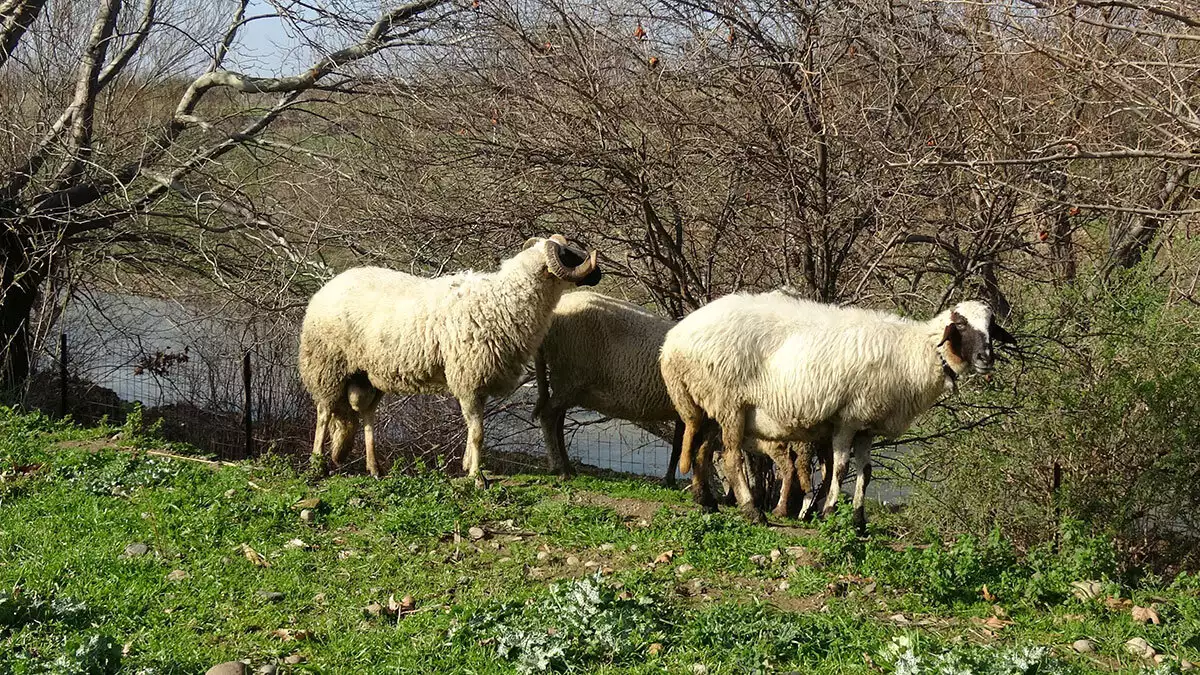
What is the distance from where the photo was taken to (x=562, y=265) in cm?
882

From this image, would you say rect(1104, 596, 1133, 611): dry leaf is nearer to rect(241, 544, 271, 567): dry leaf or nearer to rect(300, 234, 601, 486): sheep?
rect(300, 234, 601, 486): sheep

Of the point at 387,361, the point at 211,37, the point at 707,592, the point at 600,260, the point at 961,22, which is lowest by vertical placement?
the point at 707,592

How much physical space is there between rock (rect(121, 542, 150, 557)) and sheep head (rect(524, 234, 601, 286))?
3.81 metres

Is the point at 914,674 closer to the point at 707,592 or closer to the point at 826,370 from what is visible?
the point at 707,592

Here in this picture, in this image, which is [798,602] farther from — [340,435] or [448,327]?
[340,435]

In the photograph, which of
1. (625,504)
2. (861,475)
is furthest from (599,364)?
(861,475)

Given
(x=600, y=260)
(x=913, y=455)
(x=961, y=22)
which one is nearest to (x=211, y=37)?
(x=600, y=260)

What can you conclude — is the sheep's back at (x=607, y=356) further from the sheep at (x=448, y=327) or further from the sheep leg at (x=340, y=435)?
the sheep leg at (x=340, y=435)

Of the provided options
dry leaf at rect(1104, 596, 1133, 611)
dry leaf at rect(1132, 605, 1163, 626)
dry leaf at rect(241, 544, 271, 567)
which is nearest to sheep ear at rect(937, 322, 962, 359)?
dry leaf at rect(1104, 596, 1133, 611)

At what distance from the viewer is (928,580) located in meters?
5.82

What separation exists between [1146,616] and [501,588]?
3434 millimetres

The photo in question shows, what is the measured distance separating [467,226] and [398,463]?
2991 millimetres

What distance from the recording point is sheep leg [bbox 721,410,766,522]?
26.0 ft

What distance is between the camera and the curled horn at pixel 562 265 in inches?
345
